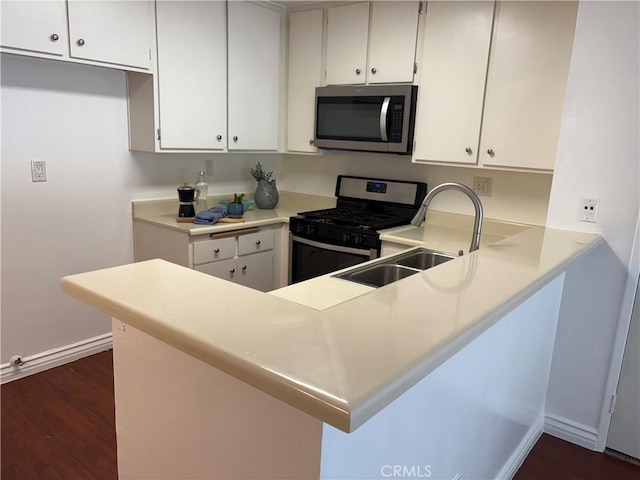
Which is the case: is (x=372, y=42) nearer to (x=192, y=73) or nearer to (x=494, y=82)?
(x=494, y=82)

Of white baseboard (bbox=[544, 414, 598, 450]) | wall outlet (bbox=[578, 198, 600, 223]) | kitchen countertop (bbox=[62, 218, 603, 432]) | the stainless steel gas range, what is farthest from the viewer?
the stainless steel gas range

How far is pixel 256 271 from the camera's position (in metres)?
3.24

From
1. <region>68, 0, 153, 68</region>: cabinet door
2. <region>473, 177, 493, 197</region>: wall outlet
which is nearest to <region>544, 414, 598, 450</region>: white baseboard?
<region>473, 177, 493, 197</region>: wall outlet

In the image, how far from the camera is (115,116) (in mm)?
2889

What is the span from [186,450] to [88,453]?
4.24 ft

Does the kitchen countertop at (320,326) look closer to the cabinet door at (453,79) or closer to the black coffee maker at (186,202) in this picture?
the cabinet door at (453,79)

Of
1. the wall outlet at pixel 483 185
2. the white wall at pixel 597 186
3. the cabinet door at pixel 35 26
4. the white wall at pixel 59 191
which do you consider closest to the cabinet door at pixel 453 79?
the wall outlet at pixel 483 185

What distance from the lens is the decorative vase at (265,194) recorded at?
142 inches

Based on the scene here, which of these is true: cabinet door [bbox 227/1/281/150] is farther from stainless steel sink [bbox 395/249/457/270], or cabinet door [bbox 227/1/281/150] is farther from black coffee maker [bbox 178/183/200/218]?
stainless steel sink [bbox 395/249/457/270]

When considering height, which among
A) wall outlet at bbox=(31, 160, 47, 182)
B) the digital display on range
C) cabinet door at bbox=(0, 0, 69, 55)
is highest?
cabinet door at bbox=(0, 0, 69, 55)

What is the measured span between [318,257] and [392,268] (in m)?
1.10

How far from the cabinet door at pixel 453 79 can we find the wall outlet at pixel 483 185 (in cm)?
34

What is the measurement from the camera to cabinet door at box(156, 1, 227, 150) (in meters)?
2.78

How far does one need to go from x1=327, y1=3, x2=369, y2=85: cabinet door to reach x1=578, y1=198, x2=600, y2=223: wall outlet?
5.22ft
